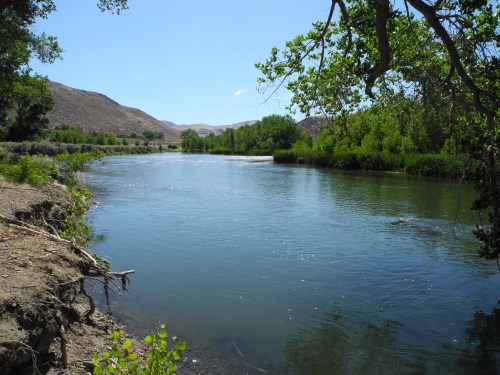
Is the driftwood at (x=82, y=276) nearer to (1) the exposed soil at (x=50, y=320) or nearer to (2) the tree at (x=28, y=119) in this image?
(1) the exposed soil at (x=50, y=320)

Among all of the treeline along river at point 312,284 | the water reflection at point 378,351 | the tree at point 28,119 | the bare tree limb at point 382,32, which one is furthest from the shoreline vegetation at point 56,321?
the tree at point 28,119

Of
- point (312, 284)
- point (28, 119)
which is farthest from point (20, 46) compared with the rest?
point (28, 119)

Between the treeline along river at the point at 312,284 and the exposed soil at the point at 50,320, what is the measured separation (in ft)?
1.46

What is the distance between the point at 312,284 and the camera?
10.7m

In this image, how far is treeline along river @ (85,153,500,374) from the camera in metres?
7.31

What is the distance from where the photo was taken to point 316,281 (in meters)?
11.0

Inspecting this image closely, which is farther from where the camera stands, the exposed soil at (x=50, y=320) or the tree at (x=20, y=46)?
the tree at (x=20, y=46)

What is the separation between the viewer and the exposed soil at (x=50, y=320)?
476 centimetres

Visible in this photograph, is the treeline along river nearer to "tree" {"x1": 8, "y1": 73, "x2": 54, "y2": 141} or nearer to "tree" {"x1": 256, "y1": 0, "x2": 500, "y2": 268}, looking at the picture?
"tree" {"x1": 256, "y1": 0, "x2": 500, "y2": 268}

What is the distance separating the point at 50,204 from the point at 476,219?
17137 mm

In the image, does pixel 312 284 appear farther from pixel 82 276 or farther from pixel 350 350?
pixel 82 276

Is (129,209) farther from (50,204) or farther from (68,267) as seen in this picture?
(68,267)

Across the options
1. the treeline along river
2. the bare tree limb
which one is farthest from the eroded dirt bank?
the bare tree limb

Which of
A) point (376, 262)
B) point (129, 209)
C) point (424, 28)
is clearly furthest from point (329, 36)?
point (129, 209)
